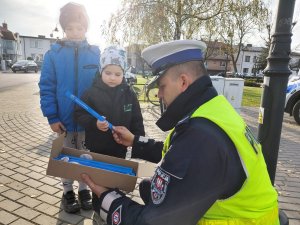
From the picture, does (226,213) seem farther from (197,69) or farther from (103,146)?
(103,146)

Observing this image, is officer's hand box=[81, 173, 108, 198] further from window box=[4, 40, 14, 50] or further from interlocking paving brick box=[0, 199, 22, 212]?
window box=[4, 40, 14, 50]

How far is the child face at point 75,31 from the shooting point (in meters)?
2.87

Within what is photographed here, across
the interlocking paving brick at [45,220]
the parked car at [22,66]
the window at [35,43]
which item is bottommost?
the interlocking paving brick at [45,220]

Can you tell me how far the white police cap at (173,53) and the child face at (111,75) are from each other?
1132 mm

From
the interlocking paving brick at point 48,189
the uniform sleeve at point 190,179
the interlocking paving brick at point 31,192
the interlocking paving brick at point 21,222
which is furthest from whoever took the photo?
the interlocking paving brick at point 48,189

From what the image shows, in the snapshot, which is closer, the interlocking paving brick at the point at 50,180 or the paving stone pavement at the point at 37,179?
the paving stone pavement at the point at 37,179

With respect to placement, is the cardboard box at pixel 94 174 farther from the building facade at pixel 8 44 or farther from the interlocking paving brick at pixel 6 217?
the building facade at pixel 8 44

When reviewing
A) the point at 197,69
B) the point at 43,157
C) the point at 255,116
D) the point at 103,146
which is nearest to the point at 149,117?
the point at 255,116

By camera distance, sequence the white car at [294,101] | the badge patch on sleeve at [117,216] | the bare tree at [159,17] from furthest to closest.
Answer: the bare tree at [159,17] → the white car at [294,101] → the badge patch on sleeve at [117,216]

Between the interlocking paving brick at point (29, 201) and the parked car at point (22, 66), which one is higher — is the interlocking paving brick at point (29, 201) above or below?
below

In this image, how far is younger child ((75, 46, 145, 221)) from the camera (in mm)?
2779

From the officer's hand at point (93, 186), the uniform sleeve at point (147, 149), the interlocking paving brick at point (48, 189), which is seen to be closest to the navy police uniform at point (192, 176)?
the officer's hand at point (93, 186)

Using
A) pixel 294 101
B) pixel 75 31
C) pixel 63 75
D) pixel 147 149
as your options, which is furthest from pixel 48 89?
pixel 294 101

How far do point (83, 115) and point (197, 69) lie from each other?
156 cm
